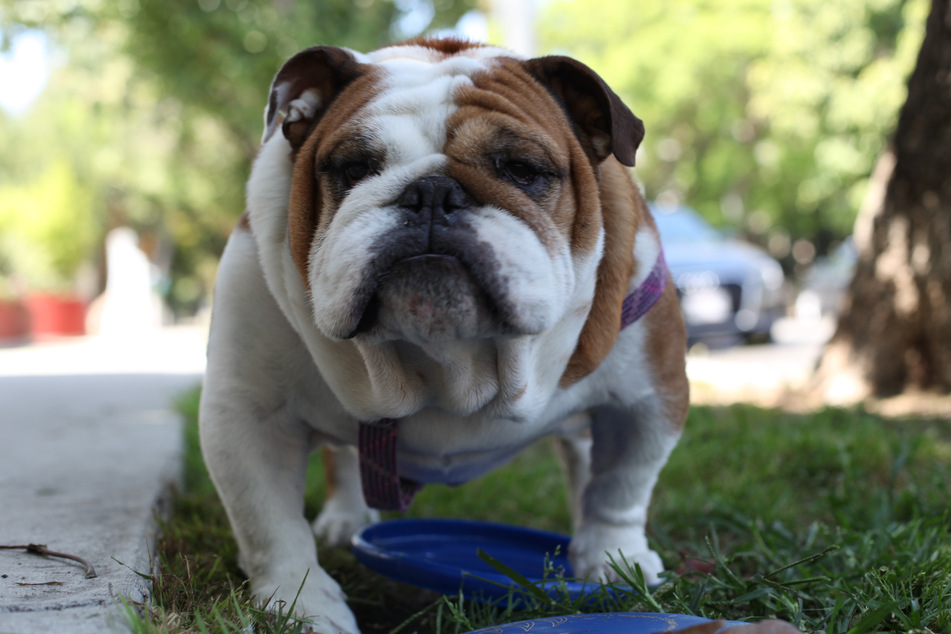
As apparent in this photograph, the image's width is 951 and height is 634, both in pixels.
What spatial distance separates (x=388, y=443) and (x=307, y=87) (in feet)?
3.06

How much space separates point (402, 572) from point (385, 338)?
715 millimetres

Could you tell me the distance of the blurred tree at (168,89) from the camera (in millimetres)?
10758

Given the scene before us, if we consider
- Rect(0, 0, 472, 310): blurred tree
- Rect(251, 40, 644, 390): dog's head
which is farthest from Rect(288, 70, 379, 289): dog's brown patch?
Rect(0, 0, 472, 310): blurred tree

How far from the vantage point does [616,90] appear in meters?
19.2

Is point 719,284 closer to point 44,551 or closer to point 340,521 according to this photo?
point 340,521

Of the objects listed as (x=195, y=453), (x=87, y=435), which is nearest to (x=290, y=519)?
(x=195, y=453)

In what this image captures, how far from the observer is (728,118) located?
20.3 meters

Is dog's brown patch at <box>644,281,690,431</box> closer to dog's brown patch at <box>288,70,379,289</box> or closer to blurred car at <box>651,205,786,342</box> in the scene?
dog's brown patch at <box>288,70,379,289</box>

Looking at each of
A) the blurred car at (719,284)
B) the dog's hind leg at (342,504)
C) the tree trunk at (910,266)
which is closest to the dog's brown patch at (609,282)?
the dog's hind leg at (342,504)

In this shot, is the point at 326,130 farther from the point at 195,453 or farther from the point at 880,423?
the point at 880,423

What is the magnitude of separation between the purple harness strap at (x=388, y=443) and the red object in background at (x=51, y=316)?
65.5ft

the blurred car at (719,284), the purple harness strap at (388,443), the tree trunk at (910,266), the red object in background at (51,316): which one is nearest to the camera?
the purple harness strap at (388,443)

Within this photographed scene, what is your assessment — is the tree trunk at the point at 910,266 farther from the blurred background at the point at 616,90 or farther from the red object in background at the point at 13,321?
the red object in background at the point at 13,321

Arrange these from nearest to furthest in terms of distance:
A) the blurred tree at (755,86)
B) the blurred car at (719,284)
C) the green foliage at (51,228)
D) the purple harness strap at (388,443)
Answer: the purple harness strap at (388,443)
the blurred car at (719,284)
the blurred tree at (755,86)
the green foliage at (51,228)
